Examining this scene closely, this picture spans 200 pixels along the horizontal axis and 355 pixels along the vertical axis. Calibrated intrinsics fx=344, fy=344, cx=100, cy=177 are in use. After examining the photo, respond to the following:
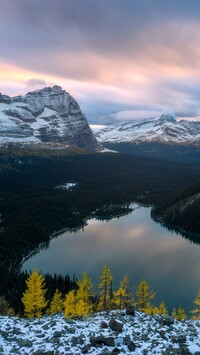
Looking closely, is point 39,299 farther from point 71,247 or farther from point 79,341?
point 71,247

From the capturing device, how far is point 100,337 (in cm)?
3428

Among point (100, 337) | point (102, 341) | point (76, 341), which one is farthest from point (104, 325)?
point (76, 341)

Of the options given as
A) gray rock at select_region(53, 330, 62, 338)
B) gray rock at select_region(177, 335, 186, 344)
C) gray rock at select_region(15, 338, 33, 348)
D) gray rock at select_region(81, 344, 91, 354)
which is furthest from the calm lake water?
gray rock at select_region(15, 338, 33, 348)

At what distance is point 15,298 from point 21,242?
69.5 m

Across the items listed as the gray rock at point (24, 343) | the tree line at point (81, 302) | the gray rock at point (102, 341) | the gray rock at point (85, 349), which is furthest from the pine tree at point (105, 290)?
the gray rock at point (85, 349)

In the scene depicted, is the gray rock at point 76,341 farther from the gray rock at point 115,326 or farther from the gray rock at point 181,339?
the gray rock at point 181,339

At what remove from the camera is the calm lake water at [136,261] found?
121562mm

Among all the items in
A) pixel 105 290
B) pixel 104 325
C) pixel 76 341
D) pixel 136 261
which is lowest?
pixel 136 261

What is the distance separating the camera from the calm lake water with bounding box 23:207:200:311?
12156cm

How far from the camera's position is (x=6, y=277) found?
124000 millimetres

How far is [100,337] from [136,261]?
12276cm

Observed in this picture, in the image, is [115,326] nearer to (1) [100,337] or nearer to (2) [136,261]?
(1) [100,337]

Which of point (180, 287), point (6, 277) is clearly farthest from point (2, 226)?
point (180, 287)

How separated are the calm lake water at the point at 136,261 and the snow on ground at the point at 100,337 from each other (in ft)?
232
